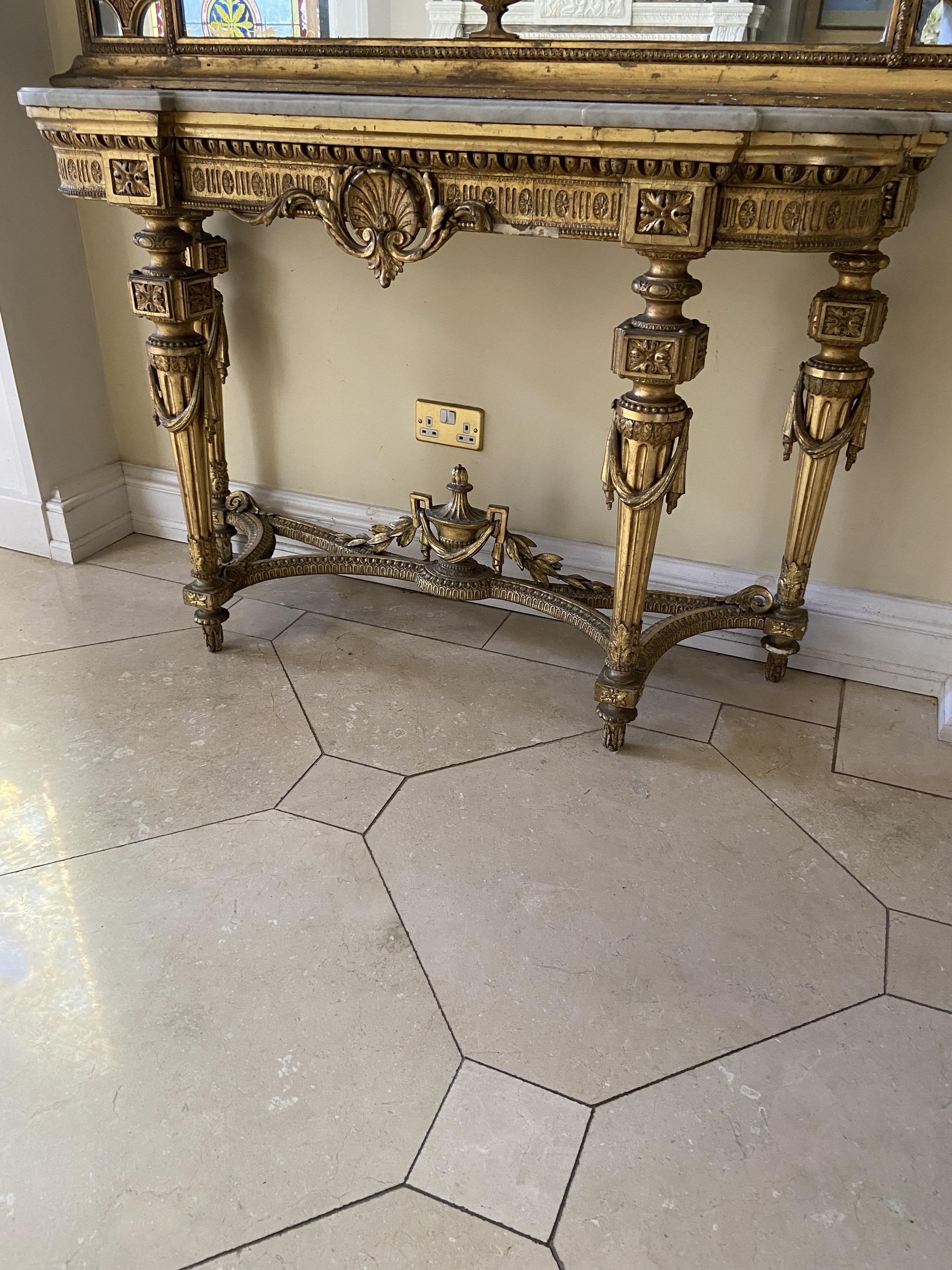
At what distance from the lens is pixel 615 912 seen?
1209 mm

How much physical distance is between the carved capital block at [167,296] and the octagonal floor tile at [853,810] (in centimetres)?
112

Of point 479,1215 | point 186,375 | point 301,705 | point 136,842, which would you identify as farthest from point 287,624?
point 479,1215

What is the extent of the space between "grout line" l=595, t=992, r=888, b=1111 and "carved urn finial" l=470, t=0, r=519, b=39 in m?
1.40

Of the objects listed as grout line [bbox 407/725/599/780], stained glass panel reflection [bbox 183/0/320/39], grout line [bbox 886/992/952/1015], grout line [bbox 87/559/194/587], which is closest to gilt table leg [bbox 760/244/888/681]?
grout line [bbox 407/725/599/780]

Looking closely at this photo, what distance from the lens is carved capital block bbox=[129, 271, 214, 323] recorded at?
142cm

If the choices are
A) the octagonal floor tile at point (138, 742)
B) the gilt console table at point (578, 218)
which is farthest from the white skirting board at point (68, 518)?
the gilt console table at point (578, 218)

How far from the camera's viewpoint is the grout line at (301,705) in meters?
1.50

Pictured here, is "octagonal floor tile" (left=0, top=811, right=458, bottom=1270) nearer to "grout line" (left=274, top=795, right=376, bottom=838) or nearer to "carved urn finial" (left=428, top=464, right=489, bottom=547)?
"grout line" (left=274, top=795, right=376, bottom=838)

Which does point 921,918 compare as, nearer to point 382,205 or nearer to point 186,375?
point 382,205

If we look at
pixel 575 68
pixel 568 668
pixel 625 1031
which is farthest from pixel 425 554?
pixel 625 1031

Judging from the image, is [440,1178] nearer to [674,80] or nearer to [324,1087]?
[324,1087]

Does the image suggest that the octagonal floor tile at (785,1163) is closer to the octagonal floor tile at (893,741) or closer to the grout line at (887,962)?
the grout line at (887,962)

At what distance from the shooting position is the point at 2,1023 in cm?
104

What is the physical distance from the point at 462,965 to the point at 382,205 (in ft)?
3.25
